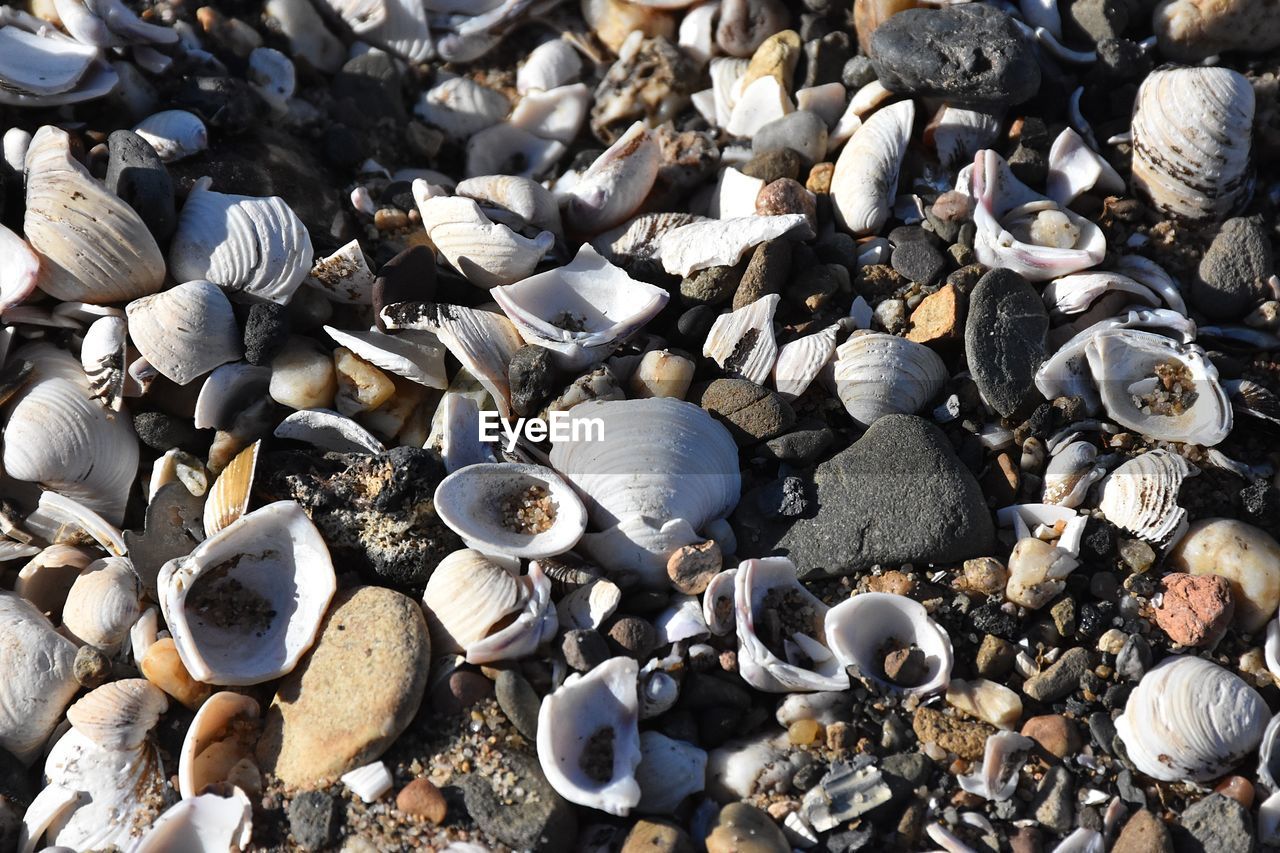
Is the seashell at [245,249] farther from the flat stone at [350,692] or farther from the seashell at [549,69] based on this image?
the seashell at [549,69]

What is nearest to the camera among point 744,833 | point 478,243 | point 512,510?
point 744,833

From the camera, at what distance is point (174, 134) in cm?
385

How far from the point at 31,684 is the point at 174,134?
6.58ft

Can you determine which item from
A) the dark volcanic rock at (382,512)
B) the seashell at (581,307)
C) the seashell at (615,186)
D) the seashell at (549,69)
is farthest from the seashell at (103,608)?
the seashell at (549,69)

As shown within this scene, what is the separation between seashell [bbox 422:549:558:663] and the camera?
3.05 metres

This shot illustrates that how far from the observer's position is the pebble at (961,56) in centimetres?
389

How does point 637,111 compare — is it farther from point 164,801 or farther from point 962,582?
point 164,801

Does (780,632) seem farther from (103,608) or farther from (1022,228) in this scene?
(103,608)

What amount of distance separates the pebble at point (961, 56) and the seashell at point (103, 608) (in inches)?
131

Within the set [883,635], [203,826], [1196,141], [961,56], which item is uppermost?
[961,56]

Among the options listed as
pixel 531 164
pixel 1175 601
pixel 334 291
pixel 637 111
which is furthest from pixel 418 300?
pixel 1175 601

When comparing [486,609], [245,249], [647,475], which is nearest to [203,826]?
[486,609]

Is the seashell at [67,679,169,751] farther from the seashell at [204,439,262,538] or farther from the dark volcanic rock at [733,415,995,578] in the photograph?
the dark volcanic rock at [733,415,995,578]

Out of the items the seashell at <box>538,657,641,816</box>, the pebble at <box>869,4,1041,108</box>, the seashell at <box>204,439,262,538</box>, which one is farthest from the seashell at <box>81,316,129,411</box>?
the pebble at <box>869,4,1041,108</box>
